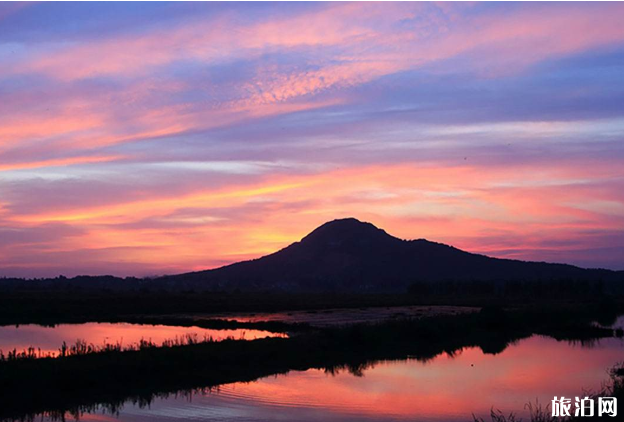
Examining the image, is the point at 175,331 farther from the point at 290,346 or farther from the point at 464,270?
the point at 464,270

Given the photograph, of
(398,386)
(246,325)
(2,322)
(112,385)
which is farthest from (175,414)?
(2,322)

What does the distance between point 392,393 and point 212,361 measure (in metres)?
6.32

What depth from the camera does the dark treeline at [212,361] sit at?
16381 mm

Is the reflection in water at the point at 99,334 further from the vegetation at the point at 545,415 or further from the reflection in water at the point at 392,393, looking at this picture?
the vegetation at the point at 545,415

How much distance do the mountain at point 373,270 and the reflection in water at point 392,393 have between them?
13700cm

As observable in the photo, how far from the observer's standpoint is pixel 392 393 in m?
18.0

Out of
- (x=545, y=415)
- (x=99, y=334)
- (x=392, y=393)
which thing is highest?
(x=545, y=415)

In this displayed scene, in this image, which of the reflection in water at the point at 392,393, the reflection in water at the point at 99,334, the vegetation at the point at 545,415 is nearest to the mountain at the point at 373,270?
the reflection in water at the point at 99,334

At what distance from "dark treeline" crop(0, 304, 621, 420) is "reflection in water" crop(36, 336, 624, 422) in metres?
1.18

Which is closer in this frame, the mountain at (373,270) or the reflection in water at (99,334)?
the reflection in water at (99,334)

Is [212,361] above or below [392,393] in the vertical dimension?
above

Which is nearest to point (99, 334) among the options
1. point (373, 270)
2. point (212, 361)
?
point (212, 361)

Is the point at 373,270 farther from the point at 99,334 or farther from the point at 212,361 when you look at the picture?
the point at 212,361

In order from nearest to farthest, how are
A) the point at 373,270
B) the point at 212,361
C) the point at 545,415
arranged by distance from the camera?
the point at 545,415, the point at 212,361, the point at 373,270
